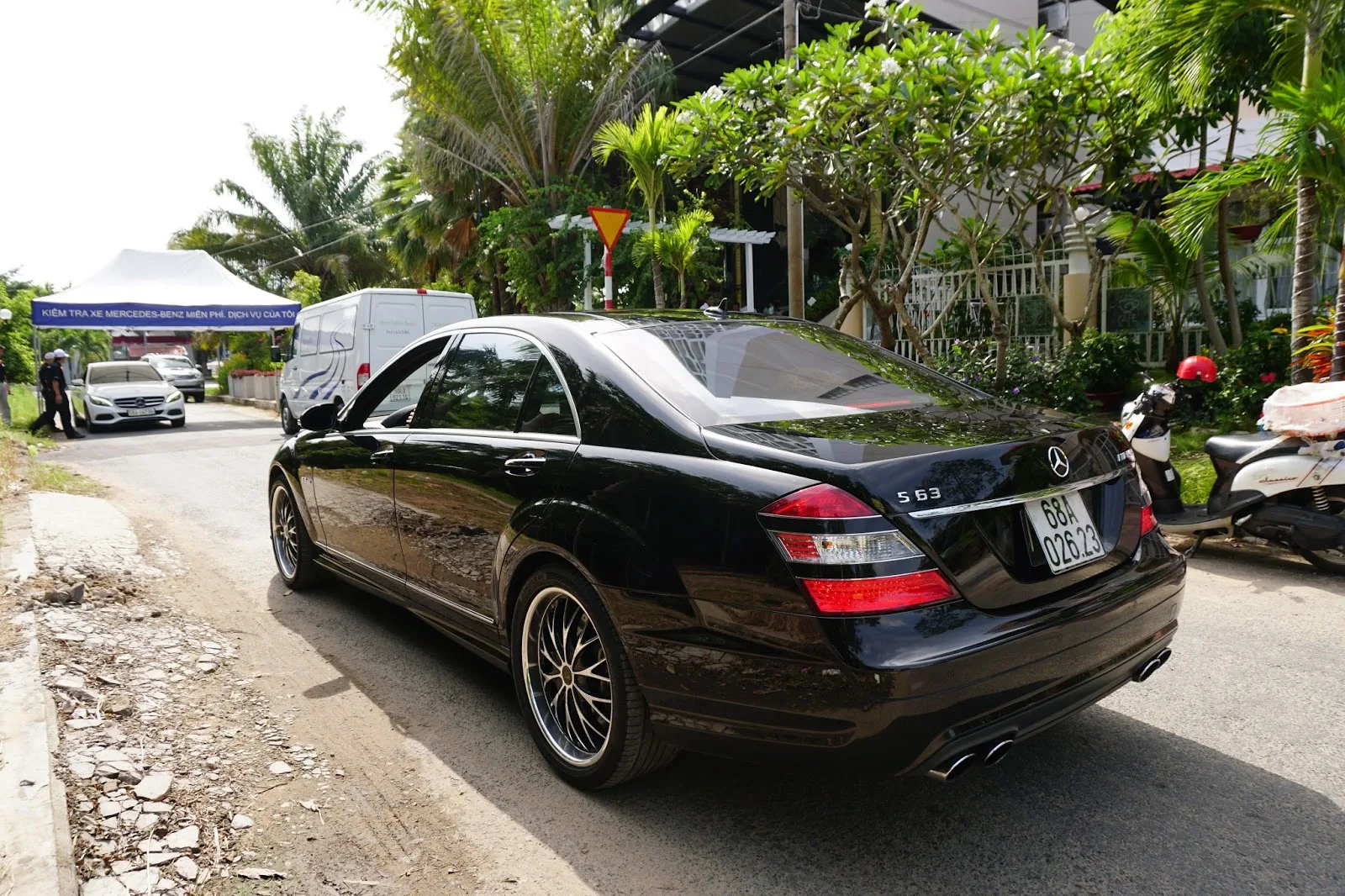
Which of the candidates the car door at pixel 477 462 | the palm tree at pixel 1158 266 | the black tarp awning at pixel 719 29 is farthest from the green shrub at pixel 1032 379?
the black tarp awning at pixel 719 29

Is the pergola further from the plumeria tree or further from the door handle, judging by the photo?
the door handle

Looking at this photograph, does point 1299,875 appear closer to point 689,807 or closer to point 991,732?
point 991,732

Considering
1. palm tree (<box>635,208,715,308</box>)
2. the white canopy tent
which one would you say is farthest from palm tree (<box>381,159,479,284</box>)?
palm tree (<box>635,208,715,308</box>)

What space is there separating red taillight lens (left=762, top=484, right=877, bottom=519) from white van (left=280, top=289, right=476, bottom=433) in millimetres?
11121

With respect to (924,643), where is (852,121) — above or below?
above

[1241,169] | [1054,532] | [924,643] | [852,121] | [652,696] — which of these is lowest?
[652,696]

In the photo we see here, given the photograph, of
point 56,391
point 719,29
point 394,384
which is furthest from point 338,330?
point 719,29

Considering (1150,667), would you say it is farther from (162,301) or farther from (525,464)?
(162,301)

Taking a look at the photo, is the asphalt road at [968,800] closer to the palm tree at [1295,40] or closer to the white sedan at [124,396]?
the palm tree at [1295,40]

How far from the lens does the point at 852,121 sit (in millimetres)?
8859

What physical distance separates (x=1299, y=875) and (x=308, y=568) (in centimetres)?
486

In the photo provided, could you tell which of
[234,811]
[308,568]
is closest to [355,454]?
→ [308,568]

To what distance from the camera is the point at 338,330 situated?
14.1 m

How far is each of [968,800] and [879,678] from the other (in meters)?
0.95
